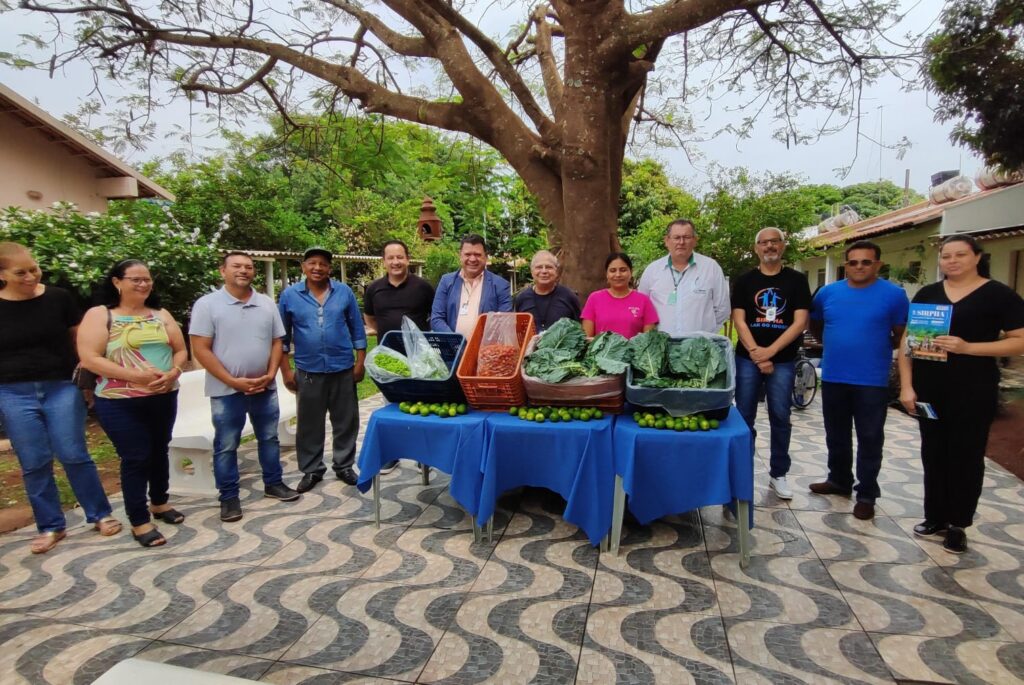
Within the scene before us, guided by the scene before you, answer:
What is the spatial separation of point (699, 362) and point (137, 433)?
328 cm

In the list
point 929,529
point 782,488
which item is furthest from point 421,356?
point 929,529

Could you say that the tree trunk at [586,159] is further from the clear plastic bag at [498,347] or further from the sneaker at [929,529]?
the sneaker at [929,529]

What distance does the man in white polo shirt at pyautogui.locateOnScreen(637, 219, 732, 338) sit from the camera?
378 centimetres

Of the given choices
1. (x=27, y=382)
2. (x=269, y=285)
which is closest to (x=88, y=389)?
(x=27, y=382)

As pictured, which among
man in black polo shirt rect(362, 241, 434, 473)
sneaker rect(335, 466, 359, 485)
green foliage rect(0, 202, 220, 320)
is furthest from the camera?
green foliage rect(0, 202, 220, 320)

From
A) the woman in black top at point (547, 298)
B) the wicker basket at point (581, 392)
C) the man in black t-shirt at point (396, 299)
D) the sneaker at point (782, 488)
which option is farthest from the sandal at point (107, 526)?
the sneaker at point (782, 488)

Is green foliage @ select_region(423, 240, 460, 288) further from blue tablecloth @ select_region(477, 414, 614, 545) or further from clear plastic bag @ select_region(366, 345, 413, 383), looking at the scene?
blue tablecloth @ select_region(477, 414, 614, 545)

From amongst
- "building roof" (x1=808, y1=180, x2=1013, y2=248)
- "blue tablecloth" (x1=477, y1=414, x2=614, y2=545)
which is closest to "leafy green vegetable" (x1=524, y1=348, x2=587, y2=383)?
"blue tablecloth" (x1=477, y1=414, x2=614, y2=545)

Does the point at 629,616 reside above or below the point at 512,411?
below

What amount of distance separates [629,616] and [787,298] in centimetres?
231

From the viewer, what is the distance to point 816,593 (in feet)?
8.82

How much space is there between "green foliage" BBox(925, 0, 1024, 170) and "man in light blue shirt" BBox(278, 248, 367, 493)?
6.12 metres

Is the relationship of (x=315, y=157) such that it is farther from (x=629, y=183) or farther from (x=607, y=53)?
(x=629, y=183)

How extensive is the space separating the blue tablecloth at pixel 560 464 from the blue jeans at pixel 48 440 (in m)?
2.43
